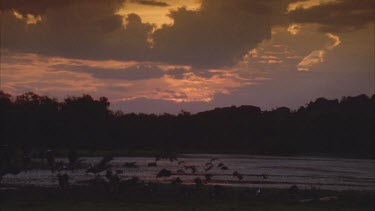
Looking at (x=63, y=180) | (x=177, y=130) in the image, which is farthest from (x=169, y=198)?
(x=177, y=130)

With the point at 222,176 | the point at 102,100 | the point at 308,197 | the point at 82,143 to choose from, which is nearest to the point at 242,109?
the point at 102,100

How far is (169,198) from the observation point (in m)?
31.7

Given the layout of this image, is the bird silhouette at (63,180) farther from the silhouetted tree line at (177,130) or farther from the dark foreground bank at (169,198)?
the silhouetted tree line at (177,130)

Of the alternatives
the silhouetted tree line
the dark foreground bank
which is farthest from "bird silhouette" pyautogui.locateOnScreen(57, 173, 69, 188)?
the silhouetted tree line

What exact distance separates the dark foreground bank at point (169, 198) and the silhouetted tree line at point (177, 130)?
7553 centimetres

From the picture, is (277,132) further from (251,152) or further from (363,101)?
(363,101)

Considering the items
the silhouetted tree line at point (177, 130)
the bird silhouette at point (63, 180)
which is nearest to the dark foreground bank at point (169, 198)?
the bird silhouette at point (63, 180)

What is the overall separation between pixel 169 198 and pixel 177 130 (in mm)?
104448

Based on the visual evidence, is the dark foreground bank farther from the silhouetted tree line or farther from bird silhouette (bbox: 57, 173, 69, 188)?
the silhouetted tree line

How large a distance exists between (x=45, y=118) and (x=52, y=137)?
4142mm

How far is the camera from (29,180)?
142 feet

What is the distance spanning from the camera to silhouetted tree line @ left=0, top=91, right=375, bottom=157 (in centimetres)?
11394

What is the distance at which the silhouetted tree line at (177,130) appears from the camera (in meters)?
114

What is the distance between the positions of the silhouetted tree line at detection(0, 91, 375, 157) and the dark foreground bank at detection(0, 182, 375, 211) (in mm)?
75535
